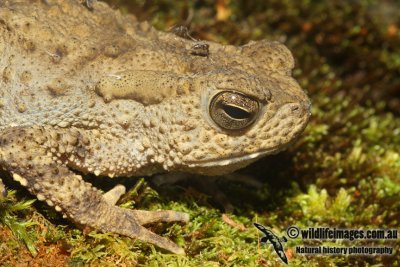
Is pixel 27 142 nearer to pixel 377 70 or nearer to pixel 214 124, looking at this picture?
pixel 214 124

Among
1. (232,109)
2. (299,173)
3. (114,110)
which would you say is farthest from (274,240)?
(114,110)

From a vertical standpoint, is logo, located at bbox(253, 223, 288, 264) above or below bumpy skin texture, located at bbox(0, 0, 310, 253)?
below

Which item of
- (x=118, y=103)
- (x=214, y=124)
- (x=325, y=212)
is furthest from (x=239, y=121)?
(x=325, y=212)

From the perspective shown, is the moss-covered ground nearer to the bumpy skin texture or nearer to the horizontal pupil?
the bumpy skin texture

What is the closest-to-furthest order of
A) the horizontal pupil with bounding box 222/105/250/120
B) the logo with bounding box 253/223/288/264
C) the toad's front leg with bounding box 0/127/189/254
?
the toad's front leg with bounding box 0/127/189/254
the horizontal pupil with bounding box 222/105/250/120
the logo with bounding box 253/223/288/264

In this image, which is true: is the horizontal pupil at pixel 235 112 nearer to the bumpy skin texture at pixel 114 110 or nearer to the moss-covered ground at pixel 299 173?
the bumpy skin texture at pixel 114 110

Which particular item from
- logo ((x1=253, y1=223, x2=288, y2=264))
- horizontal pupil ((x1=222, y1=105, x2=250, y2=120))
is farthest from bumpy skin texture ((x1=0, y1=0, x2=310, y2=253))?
logo ((x1=253, y1=223, x2=288, y2=264))

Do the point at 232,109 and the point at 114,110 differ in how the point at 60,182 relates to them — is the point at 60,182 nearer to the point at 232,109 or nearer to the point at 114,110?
the point at 114,110
